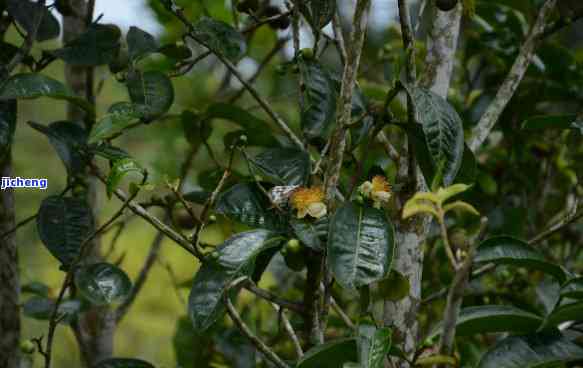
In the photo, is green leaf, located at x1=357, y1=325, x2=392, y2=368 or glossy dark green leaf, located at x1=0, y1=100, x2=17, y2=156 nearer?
green leaf, located at x1=357, y1=325, x2=392, y2=368

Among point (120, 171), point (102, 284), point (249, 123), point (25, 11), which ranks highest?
point (25, 11)

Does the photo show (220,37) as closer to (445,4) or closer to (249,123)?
(249,123)

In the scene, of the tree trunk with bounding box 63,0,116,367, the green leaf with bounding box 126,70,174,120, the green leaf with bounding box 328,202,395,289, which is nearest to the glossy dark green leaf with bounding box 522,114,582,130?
the green leaf with bounding box 328,202,395,289

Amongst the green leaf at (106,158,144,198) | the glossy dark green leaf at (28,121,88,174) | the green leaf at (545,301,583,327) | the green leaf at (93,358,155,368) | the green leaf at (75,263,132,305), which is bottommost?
the green leaf at (93,358,155,368)

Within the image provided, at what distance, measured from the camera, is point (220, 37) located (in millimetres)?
1043

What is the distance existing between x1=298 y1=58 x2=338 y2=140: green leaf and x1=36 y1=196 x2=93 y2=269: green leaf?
0.33m

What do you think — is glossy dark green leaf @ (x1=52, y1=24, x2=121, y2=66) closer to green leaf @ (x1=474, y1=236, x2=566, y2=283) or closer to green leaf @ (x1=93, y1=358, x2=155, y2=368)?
green leaf @ (x1=93, y1=358, x2=155, y2=368)

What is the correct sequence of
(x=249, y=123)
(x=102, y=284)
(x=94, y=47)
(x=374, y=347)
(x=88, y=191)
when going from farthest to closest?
(x=88, y=191), (x=249, y=123), (x=94, y=47), (x=102, y=284), (x=374, y=347)

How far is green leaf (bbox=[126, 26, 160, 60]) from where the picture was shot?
1026mm

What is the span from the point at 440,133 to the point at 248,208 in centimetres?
23

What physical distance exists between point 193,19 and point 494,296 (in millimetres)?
798

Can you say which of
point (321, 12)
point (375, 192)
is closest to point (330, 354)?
point (375, 192)

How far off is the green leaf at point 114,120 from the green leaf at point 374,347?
1.20ft

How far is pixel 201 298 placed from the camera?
32.2 inches
